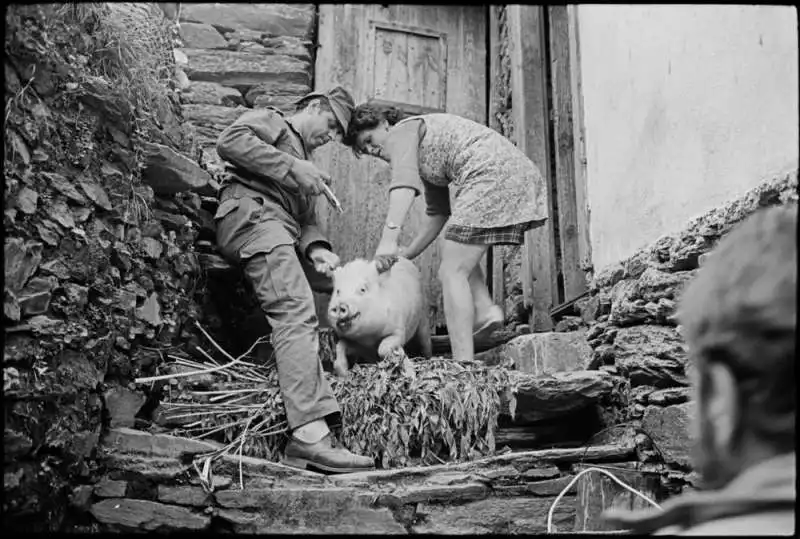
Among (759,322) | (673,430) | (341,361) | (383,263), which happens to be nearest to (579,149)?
(383,263)

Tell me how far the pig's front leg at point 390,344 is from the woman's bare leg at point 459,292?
283 mm

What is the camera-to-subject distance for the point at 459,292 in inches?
155

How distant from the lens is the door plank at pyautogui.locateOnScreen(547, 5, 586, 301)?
15.3ft

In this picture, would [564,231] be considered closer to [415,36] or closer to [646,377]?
[646,377]

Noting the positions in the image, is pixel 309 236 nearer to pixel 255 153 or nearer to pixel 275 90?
pixel 255 153

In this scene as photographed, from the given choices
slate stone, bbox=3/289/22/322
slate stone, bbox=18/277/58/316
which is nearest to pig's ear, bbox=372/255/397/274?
slate stone, bbox=18/277/58/316

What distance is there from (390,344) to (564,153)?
2042 millimetres

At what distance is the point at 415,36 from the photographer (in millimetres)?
6188

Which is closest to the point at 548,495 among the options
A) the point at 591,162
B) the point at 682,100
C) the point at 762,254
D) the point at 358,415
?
the point at 358,415

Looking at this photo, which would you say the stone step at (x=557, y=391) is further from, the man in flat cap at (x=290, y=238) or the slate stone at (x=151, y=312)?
the slate stone at (x=151, y=312)

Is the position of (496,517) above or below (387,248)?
below

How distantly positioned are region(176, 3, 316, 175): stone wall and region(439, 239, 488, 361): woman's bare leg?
2.31 metres

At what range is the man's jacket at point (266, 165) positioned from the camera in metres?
3.78

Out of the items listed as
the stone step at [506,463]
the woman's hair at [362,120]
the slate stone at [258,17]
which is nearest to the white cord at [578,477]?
the stone step at [506,463]
